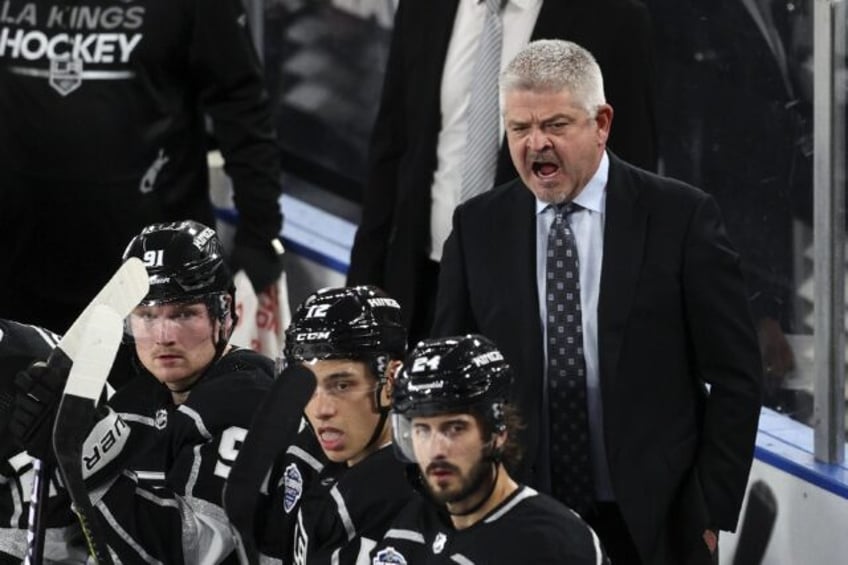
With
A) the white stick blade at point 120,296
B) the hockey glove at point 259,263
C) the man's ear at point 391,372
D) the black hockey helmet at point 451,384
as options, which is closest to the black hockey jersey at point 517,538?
the black hockey helmet at point 451,384

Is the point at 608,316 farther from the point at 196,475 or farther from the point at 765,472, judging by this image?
the point at 765,472

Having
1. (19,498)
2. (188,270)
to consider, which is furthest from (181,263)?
(19,498)

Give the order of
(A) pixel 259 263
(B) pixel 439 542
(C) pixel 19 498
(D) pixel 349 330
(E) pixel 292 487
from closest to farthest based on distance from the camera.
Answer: (B) pixel 439 542 < (D) pixel 349 330 < (E) pixel 292 487 < (C) pixel 19 498 < (A) pixel 259 263

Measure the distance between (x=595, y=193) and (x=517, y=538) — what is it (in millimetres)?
794

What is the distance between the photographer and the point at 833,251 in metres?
4.66

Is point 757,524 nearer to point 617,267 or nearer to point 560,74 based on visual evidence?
point 617,267

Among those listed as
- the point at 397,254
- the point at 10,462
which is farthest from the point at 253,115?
the point at 10,462

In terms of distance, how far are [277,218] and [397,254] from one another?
0.93 metres

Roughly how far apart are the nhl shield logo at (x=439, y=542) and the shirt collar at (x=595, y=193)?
2.32 feet

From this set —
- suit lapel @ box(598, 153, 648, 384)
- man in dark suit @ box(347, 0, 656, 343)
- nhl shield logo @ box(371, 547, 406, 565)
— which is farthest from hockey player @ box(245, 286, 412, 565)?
man in dark suit @ box(347, 0, 656, 343)

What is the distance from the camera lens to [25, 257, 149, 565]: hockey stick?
12.0 ft

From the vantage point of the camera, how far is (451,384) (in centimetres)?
340

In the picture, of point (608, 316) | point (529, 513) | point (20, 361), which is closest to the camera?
point (529, 513)

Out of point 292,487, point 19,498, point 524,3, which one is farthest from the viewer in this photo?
point 524,3
